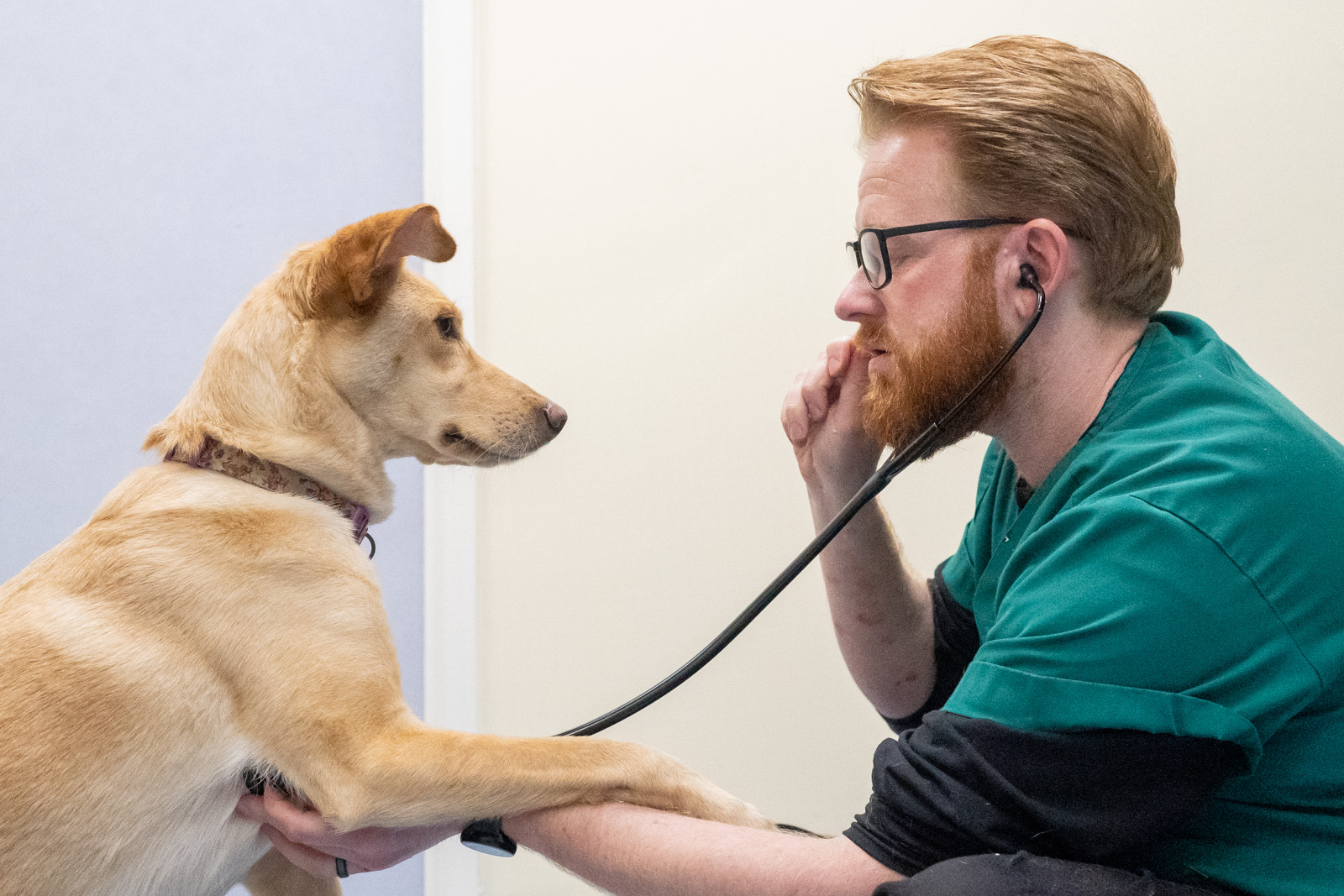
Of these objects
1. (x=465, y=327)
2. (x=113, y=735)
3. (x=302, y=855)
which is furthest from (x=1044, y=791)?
(x=465, y=327)

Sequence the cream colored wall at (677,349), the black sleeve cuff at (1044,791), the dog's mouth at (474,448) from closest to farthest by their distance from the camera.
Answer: the black sleeve cuff at (1044,791), the dog's mouth at (474,448), the cream colored wall at (677,349)

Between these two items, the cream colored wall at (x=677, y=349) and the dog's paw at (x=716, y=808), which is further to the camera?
the cream colored wall at (x=677, y=349)

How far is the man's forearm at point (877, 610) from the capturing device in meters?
1.15

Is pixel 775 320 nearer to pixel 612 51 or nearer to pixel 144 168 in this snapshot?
pixel 612 51

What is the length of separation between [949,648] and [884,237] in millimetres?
557

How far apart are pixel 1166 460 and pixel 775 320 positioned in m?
0.95

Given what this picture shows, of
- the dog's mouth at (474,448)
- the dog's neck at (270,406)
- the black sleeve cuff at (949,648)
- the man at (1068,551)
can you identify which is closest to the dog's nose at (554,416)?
the dog's mouth at (474,448)

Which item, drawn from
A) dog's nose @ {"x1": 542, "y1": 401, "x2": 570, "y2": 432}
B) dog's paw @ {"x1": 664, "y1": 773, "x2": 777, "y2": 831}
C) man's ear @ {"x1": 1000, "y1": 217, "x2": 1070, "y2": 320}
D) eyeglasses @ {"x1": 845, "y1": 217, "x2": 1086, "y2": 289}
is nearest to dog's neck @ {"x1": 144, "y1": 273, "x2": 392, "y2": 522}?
dog's nose @ {"x1": 542, "y1": 401, "x2": 570, "y2": 432}

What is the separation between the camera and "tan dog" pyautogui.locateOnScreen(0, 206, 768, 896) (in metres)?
0.81

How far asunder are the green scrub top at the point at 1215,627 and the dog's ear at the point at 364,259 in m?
0.70

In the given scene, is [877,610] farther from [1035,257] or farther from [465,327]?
[465,327]

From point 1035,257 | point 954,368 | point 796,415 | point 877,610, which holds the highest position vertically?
point 1035,257

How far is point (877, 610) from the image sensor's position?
3.80ft

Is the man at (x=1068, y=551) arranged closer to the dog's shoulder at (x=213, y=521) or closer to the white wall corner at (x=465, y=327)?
Answer: the dog's shoulder at (x=213, y=521)
